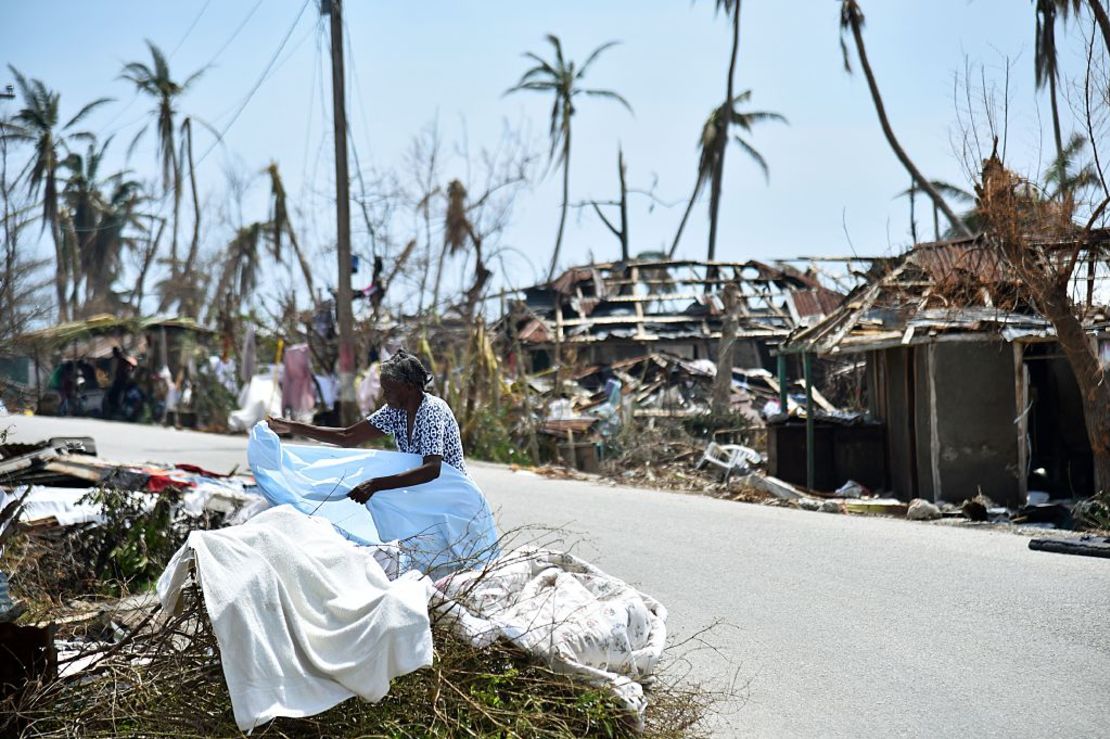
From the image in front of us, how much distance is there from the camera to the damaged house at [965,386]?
14.5 meters

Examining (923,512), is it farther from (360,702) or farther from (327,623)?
(327,623)

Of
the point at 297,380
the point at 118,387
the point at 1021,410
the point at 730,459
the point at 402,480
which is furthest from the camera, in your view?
the point at 118,387

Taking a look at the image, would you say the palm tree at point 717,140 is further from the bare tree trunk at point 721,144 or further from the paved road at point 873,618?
the paved road at point 873,618

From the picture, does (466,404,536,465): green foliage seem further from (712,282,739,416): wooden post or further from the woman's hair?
the woman's hair

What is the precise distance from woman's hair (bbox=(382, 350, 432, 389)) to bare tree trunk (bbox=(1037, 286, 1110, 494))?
27.3 ft

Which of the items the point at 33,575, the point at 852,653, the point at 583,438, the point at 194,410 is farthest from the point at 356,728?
the point at 194,410

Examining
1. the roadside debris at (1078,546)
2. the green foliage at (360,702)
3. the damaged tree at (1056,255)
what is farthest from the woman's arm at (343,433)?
the damaged tree at (1056,255)

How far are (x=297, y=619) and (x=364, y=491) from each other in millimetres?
1835

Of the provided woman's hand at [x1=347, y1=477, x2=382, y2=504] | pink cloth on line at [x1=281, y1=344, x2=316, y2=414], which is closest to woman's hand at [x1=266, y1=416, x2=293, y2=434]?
woman's hand at [x1=347, y1=477, x2=382, y2=504]

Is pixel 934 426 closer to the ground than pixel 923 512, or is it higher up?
higher up

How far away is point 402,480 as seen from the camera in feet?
22.0

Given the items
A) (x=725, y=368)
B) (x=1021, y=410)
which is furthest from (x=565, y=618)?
(x=725, y=368)

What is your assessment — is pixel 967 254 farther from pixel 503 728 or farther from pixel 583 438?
pixel 503 728

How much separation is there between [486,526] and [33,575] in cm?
430
